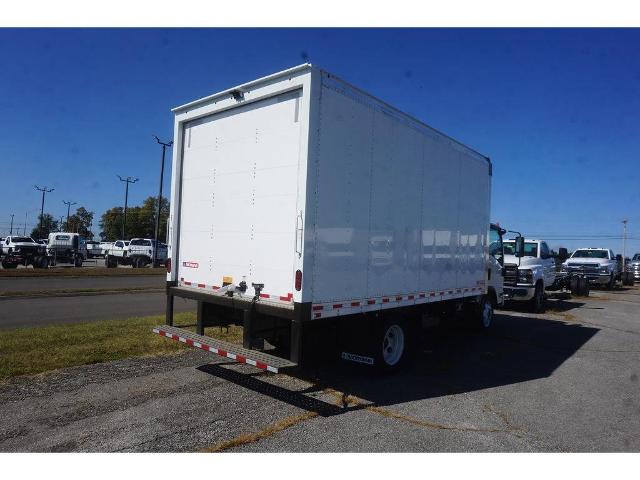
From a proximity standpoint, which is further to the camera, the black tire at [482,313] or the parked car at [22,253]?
the parked car at [22,253]

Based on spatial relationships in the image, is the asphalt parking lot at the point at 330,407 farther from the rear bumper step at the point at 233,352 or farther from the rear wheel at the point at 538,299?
the rear wheel at the point at 538,299

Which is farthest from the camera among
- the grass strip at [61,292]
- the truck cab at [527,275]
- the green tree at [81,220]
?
the green tree at [81,220]

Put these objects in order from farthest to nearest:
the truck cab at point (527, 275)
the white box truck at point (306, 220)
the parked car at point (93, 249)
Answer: the parked car at point (93, 249)
the truck cab at point (527, 275)
the white box truck at point (306, 220)

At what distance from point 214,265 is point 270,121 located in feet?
6.95

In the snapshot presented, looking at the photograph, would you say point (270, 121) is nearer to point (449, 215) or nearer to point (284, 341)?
point (284, 341)

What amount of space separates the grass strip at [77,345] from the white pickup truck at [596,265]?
22.3 meters

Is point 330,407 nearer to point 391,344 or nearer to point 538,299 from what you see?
point 391,344

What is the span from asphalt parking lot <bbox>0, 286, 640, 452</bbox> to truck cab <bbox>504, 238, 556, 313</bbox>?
6.26 m

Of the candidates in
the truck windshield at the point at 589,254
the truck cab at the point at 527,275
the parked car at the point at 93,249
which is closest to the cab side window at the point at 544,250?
the truck cab at the point at 527,275

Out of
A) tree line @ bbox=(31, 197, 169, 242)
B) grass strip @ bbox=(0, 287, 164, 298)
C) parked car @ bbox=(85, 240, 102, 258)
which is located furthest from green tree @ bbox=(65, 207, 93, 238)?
grass strip @ bbox=(0, 287, 164, 298)

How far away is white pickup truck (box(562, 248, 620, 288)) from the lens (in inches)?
992

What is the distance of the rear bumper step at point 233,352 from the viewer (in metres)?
5.14

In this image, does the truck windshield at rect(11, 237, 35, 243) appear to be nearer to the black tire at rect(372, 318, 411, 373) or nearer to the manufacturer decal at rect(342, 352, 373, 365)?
the manufacturer decal at rect(342, 352, 373, 365)

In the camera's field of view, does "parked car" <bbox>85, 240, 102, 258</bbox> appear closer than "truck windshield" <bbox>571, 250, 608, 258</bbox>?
No
